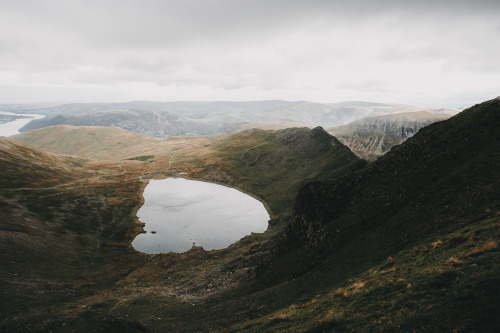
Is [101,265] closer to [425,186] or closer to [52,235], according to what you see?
[52,235]

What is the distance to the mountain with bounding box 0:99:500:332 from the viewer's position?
2195 centimetres

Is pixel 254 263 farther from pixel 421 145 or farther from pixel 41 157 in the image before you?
pixel 41 157

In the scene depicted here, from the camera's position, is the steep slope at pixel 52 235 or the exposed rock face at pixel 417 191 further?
the steep slope at pixel 52 235

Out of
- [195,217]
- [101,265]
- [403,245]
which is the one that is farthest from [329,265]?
[195,217]

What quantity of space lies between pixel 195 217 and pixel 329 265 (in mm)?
89127

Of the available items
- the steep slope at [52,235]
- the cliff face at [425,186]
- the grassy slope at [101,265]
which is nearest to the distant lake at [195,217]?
the grassy slope at [101,265]

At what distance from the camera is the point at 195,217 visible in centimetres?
12012

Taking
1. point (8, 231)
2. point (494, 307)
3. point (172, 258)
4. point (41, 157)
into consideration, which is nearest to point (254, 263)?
point (172, 258)

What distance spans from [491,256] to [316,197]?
3543 cm

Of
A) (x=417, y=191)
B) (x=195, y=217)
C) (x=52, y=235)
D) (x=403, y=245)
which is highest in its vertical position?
(x=417, y=191)

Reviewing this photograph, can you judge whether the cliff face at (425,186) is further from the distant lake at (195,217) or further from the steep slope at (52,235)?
the distant lake at (195,217)

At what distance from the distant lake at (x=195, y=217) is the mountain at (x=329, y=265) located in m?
9.01

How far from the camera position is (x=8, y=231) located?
71625mm

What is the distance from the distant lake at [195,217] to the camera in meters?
96.8
